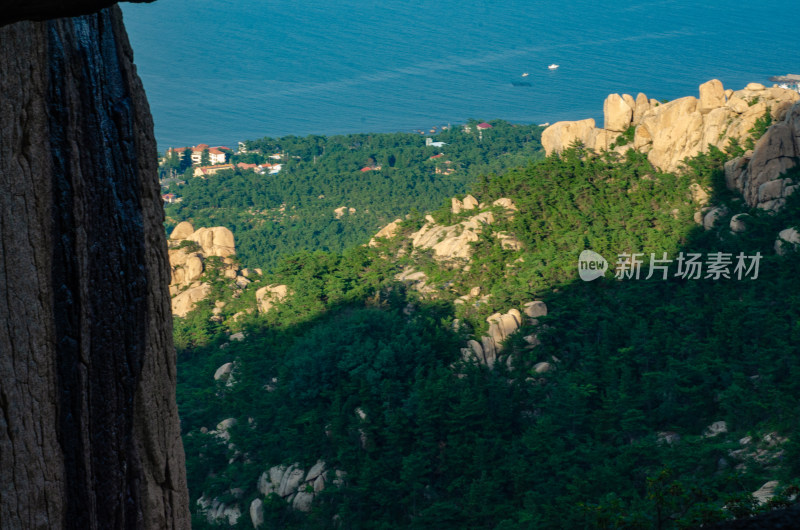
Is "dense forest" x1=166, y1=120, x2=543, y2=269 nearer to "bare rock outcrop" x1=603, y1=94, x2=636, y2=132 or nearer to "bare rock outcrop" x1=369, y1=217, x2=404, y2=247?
"bare rock outcrop" x1=369, y1=217, x2=404, y2=247

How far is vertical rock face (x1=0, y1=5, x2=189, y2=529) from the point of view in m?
2.45

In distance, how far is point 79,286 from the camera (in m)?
2.62

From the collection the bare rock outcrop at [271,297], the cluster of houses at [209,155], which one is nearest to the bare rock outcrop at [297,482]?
the bare rock outcrop at [271,297]

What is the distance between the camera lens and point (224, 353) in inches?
700

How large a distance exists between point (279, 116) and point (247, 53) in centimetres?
2233

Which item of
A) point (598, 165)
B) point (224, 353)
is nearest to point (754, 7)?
point (598, 165)

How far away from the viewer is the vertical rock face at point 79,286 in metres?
2.45

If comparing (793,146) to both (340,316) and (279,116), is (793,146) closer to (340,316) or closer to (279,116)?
(340,316)

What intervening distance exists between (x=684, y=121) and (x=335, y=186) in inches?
922

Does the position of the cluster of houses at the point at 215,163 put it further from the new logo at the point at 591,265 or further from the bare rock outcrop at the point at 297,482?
the bare rock outcrop at the point at 297,482

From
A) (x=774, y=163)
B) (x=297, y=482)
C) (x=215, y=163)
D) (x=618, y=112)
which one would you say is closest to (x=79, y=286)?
(x=297, y=482)

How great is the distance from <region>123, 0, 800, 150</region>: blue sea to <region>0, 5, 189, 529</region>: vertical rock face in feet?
191

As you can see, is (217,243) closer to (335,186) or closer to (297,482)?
(297,482)

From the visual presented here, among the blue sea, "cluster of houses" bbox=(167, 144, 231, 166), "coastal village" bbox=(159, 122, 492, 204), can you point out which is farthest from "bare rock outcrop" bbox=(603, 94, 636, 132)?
the blue sea
